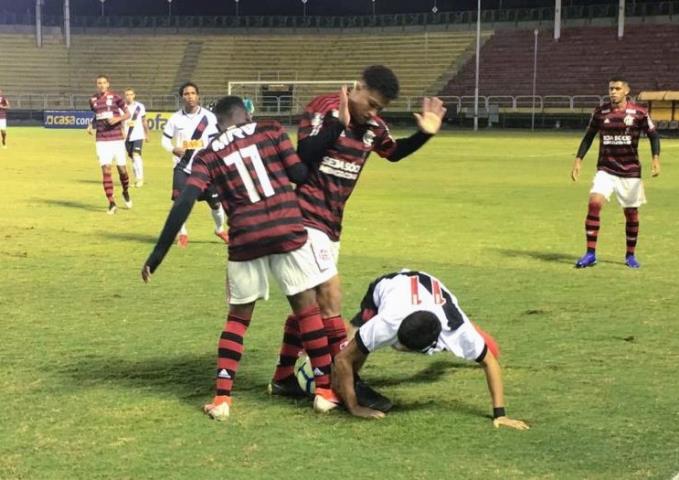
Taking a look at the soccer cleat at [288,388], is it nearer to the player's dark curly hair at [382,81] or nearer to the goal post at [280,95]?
the player's dark curly hair at [382,81]

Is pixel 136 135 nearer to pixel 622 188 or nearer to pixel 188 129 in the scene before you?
pixel 188 129

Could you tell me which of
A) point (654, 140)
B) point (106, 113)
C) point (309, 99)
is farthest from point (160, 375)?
point (309, 99)

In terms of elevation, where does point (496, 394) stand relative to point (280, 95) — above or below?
below

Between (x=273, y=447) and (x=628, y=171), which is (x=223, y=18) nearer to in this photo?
(x=628, y=171)

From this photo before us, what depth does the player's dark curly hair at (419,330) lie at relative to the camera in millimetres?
4922

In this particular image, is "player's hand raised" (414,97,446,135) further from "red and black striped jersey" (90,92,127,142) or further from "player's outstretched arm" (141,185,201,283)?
"red and black striped jersey" (90,92,127,142)

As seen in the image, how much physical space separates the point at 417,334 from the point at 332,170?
4.57 feet

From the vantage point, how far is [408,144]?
6133mm

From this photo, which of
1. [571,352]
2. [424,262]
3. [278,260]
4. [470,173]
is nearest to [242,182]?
[278,260]

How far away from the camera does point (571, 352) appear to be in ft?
22.4

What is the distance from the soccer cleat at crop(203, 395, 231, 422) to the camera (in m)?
5.29

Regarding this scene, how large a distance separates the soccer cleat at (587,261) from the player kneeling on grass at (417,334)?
5716mm

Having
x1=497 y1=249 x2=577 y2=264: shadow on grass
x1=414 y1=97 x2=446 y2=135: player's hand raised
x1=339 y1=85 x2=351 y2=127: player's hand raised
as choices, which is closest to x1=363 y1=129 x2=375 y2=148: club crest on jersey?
x1=414 y1=97 x2=446 y2=135: player's hand raised

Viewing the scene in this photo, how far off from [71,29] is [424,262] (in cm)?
6504
